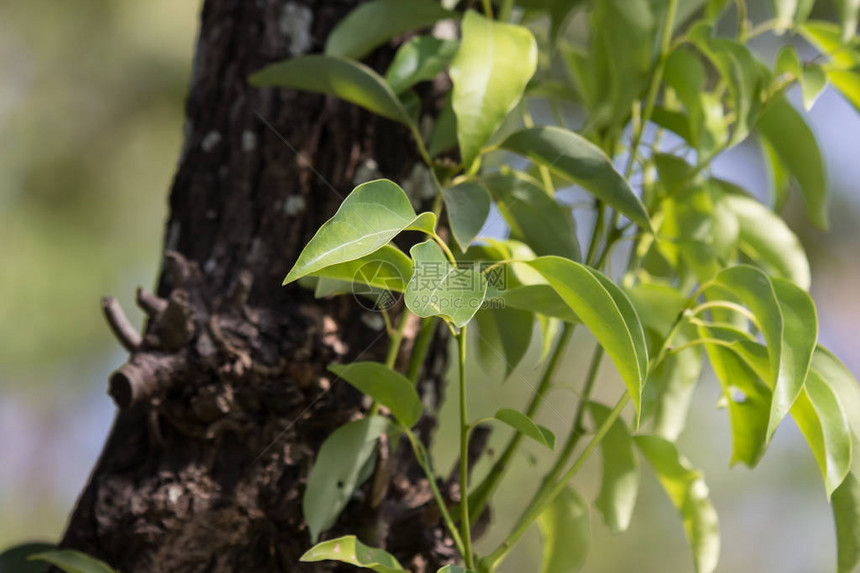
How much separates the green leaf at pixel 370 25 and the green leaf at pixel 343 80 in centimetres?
4

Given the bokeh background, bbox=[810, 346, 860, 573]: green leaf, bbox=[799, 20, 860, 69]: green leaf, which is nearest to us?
bbox=[810, 346, 860, 573]: green leaf

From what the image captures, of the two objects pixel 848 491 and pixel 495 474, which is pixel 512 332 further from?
pixel 848 491

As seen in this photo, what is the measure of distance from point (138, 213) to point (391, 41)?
1678 millimetres

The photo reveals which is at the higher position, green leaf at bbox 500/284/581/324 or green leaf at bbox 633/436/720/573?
green leaf at bbox 500/284/581/324

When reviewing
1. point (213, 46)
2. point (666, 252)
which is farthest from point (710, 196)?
point (213, 46)

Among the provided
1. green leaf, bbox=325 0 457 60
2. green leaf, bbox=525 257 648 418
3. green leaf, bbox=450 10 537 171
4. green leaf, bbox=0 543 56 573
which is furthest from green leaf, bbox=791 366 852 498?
green leaf, bbox=0 543 56 573

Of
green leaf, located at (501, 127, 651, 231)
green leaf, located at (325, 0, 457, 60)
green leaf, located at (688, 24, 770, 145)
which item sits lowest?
green leaf, located at (501, 127, 651, 231)

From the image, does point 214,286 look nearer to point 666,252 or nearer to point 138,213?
point 666,252

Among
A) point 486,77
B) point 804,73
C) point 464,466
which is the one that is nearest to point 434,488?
point 464,466

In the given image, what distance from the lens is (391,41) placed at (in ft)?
1.86

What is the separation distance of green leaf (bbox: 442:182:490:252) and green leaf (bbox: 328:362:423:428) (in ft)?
0.27

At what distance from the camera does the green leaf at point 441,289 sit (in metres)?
0.26

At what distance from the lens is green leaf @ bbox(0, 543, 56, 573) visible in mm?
501

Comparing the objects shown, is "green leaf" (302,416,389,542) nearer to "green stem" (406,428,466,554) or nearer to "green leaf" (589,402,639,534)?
"green stem" (406,428,466,554)
